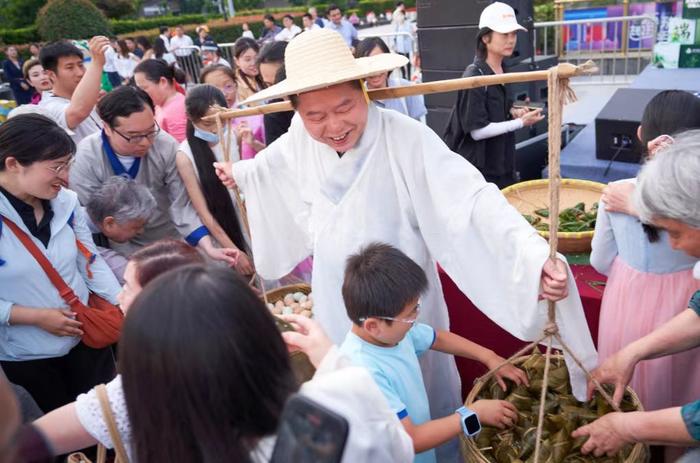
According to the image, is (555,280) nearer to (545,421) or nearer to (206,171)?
(545,421)

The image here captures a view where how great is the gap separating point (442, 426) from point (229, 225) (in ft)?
5.42

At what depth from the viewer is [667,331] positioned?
4.85 feet

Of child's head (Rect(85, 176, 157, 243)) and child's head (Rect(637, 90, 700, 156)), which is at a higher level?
child's head (Rect(637, 90, 700, 156))

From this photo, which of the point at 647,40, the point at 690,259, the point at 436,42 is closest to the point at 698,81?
the point at 436,42

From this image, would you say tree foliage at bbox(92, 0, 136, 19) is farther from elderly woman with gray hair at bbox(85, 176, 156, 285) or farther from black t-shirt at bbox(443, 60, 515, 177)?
elderly woman with gray hair at bbox(85, 176, 156, 285)

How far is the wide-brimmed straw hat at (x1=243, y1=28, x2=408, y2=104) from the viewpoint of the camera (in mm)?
1528

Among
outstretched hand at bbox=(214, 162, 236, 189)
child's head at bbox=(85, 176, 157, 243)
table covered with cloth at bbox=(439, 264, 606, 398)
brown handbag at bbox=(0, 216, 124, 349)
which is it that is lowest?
table covered with cloth at bbox=(439, 264, 606, 398)

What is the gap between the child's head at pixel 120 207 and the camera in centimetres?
218

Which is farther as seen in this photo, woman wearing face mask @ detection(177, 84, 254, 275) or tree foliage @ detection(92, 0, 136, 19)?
tree foliage @ detection(92, 0, 136, 19)

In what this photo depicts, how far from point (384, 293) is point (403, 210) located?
47 centimetres

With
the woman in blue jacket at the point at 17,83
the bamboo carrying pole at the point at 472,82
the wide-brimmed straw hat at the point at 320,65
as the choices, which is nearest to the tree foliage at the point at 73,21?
the woman in blue jacket at the point at 17,83

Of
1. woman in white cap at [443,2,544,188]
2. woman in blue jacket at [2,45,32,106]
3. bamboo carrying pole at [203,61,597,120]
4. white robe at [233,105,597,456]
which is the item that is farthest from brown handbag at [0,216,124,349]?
woman in blue jacket at [2,45,32,106]

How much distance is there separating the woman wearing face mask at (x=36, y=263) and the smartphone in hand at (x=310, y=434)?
5.02 feet

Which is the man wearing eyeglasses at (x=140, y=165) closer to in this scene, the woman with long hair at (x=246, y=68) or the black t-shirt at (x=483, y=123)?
the black t-shirt at (x=483, y=123)
